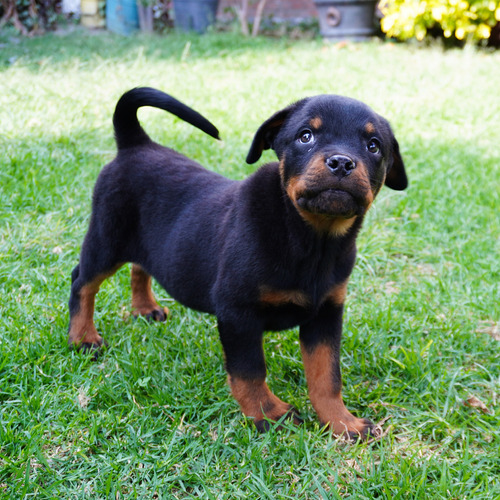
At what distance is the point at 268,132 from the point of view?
254 cm

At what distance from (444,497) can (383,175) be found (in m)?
1.20

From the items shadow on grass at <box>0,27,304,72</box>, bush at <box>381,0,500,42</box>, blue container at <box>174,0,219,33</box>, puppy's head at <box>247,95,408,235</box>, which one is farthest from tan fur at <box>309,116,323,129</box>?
blue container at <box>174,0,219,33</box>

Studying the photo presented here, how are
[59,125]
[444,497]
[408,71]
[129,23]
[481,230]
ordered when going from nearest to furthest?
[444,497] < [481,230] < [59,125] < [408,71] < [129,23]

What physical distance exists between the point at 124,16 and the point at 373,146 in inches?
437

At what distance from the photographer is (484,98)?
280 inches

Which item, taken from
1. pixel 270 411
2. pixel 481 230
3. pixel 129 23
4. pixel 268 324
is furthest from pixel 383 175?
pixel 129 23

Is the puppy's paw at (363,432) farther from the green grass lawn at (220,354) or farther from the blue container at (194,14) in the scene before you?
the blue container at (194,14)

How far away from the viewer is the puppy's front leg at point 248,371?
7.66 ft

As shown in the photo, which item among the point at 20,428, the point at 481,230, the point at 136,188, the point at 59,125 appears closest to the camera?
the point at 20,428

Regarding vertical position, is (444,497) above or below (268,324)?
below

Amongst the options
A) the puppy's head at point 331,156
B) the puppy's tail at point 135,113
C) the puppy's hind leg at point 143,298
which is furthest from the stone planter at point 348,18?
the puppy's head at point 331,156

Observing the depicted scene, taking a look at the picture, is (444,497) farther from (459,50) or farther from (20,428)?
(459,50)

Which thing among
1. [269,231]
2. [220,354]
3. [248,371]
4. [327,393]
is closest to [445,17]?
[220,354]

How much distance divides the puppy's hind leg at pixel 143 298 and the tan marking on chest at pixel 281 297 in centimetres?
115
